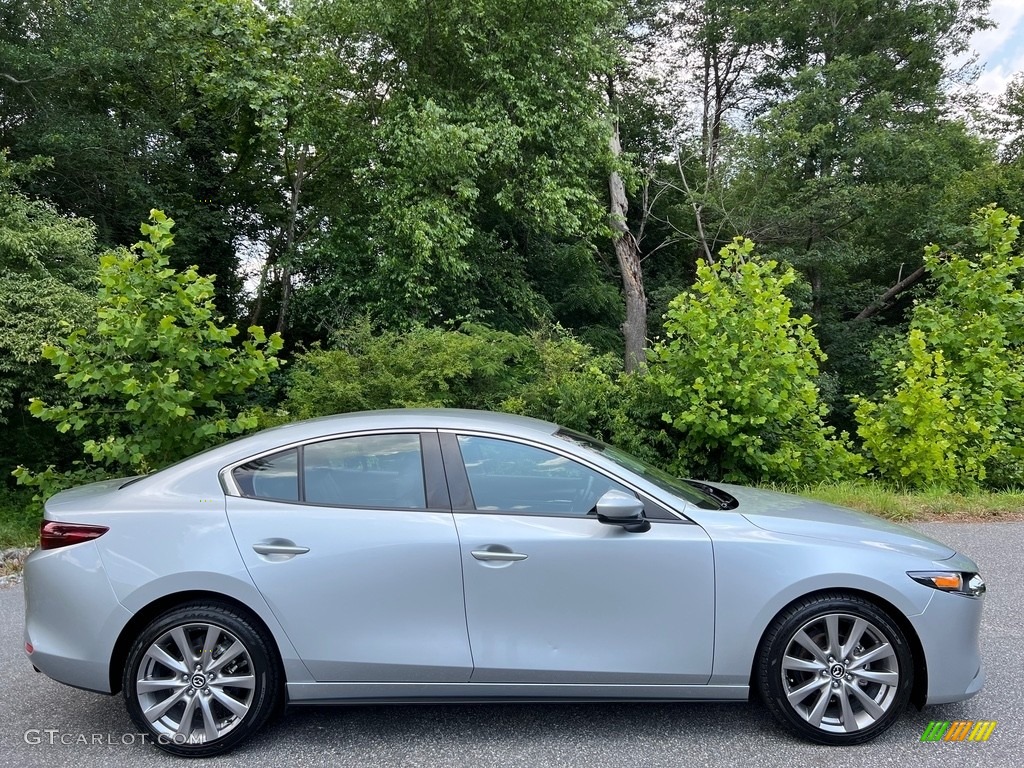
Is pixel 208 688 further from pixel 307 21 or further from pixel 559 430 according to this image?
pixel 307 21

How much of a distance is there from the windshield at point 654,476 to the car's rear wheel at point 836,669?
0.64m

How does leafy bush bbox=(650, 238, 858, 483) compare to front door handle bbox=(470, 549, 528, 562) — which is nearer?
front door handle bbox=(470, 549, 528, 562)

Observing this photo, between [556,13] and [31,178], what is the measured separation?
30.9 feet

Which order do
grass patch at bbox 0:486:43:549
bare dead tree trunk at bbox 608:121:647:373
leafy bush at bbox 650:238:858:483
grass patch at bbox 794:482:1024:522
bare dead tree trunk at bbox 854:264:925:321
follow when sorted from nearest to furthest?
grass patch at bbox 794:482:1024:522, grass patch at bbox 0:486:43:549, leafy bush at bbox 650:238:858:483, bare dead tree trunk at bbox 608:121:647:373, bare dead tree trunk at bbox 854:264:925:321

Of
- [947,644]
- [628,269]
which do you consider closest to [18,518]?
[947,644]

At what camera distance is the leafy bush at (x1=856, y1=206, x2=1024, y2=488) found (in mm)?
7887

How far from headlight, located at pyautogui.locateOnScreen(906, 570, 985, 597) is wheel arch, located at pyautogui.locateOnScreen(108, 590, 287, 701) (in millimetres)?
2792

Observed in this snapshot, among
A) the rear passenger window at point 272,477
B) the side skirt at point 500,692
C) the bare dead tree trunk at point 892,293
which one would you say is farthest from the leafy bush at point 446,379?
the bare dead tree trunk at point 892,293

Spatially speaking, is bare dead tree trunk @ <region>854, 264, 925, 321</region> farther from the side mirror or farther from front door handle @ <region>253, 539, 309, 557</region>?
front door handle @ <region>253, 539, 309, 557</region>

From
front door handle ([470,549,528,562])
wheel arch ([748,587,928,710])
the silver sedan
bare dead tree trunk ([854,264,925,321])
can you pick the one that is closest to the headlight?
the silver sedan

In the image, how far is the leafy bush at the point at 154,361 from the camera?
635cm

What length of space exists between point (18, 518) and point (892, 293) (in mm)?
19829

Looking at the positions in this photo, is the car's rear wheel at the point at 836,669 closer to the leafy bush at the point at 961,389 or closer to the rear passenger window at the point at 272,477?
the rear passenger window at the point at 272,477

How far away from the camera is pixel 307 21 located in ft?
42.7
